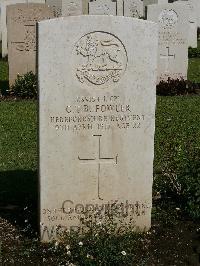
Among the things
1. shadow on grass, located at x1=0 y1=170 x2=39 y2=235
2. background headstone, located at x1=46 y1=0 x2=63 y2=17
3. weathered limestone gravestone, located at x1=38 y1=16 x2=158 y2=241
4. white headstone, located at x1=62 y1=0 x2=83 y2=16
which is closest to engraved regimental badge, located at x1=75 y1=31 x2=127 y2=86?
weathered limestone gravestone, located at x1=38 y1=16 x2=158 y2=241

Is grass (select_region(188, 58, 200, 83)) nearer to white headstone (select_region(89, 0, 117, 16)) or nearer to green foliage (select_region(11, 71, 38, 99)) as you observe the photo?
white headstone (select_region(89, 0, 117, 16))

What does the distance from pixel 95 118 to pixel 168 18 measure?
336 inches

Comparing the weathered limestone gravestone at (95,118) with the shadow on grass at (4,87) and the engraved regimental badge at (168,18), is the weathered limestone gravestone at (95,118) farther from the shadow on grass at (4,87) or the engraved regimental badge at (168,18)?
the engraved regimental badge at (168,18)

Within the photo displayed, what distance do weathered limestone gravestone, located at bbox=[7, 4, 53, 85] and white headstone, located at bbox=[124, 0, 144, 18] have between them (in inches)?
370

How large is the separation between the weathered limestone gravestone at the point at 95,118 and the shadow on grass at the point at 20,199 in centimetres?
46

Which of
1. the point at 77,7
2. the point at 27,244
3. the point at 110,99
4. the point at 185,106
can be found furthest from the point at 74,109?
the point at 77,7

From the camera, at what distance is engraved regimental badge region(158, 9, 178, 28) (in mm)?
12852

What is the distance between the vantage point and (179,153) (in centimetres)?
577

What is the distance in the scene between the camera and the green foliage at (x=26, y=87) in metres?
11.8

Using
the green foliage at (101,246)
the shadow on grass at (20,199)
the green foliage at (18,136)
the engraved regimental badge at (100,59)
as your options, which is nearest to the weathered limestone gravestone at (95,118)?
the engraved regimental badge at (100,59)

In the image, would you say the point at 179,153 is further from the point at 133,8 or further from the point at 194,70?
the point at 133,8

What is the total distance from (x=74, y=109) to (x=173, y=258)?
1424mm

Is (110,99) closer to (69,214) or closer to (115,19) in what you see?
(115,19)

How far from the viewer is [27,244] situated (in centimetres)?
494
